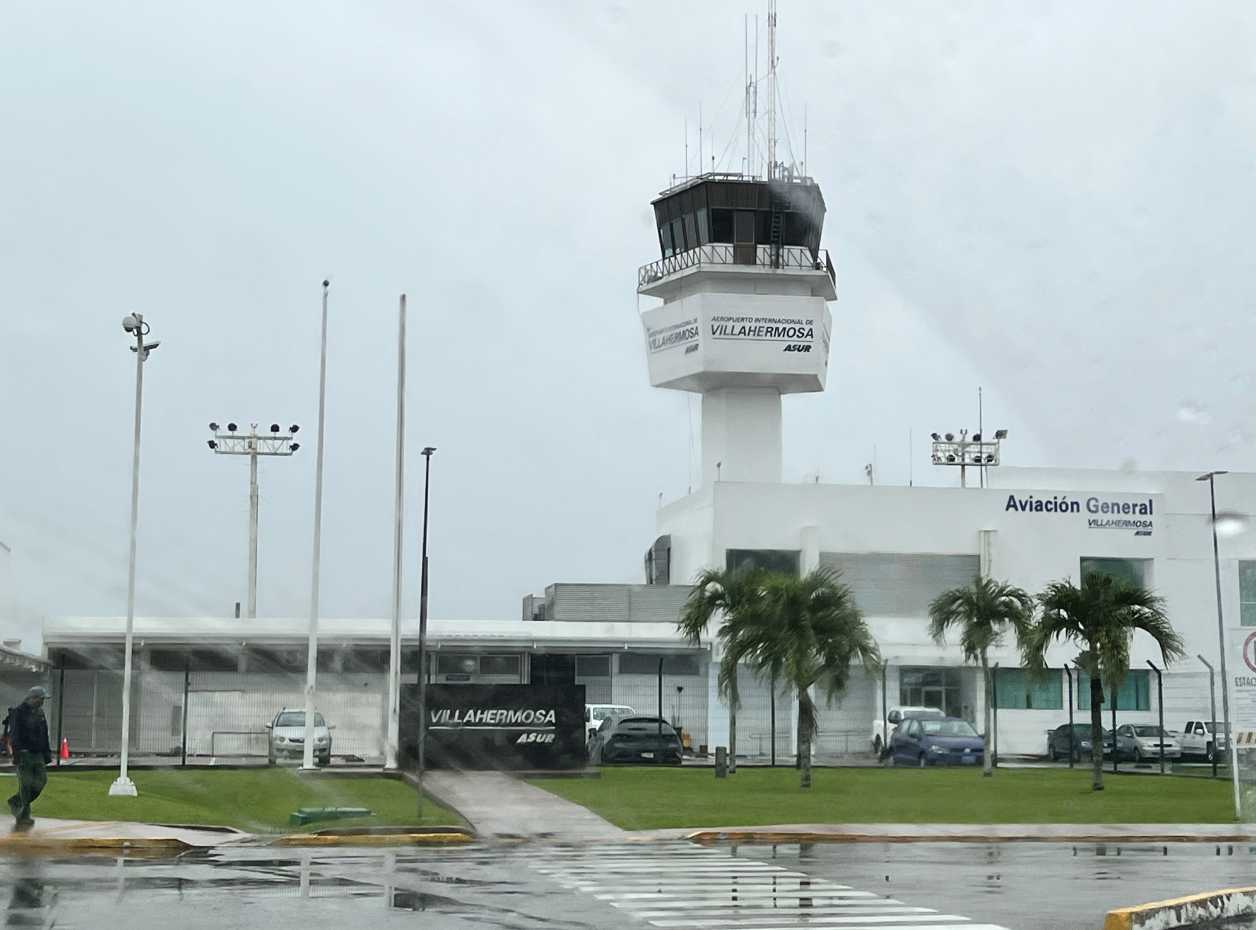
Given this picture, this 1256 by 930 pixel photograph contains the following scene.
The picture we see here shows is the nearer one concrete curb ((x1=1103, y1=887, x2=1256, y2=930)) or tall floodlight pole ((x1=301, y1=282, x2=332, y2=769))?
concrete curb ((x1=1103, y1=887, x2=1256, y2=930))

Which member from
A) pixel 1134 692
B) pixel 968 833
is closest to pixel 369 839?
pixel 968 833

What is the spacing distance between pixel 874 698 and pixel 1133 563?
1416cm

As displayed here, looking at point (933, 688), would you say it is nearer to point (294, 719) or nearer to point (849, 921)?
point (294, 719)

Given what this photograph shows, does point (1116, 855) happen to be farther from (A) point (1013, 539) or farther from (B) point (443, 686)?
(A) point (1013, 539)

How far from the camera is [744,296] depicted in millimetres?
68375

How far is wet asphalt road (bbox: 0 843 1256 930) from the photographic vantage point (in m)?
13.7

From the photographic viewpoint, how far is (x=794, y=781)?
37656mm

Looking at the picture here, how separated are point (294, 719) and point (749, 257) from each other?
3144 centimetres

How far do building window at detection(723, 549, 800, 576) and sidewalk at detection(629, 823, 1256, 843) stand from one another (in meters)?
37.2

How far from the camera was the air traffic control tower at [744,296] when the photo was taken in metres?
68.1

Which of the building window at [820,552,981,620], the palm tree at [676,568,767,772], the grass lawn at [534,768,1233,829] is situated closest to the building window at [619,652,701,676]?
the building window at [820,552,981,620]

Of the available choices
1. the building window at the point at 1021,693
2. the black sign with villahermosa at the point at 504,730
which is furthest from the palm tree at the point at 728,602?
the building window at the point at 1021,693

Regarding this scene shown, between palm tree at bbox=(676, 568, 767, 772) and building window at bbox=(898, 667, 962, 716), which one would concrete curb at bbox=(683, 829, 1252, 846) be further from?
building window at bbox=(898, 667, 962, 716)

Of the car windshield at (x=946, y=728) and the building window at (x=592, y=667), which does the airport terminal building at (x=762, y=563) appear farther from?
the car windshield at (x=946, y=728)
